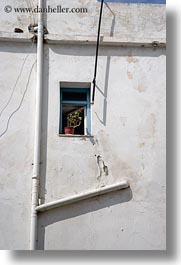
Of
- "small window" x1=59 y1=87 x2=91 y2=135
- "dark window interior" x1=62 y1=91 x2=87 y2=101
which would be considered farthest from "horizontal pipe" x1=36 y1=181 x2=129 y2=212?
"dark window interior" x1=62 y1=91 x2=87 y2=101

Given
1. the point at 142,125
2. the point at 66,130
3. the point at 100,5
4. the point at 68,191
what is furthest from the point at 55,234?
the point at 100,5

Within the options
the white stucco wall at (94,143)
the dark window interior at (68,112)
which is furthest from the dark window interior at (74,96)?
the white stucco wall at (94,143)

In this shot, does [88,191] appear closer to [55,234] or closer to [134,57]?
[55,234]

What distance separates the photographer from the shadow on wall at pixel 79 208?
623 centimetres

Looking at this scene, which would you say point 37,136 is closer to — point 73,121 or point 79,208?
point 73,121

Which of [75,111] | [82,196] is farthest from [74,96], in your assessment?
[82,196]

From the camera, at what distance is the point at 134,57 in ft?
23.3

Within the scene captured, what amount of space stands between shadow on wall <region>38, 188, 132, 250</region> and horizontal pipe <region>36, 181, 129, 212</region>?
0.23 feet

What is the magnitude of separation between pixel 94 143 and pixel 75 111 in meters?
0.68

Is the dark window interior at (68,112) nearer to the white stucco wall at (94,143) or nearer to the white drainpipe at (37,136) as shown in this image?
the white stucco wall at (94,143)

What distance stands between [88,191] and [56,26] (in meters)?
2.76

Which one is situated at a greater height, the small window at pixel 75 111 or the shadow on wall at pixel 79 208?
the small window at pixel 75 111

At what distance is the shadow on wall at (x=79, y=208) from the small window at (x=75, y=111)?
105 centimetres

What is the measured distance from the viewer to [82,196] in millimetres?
6305
